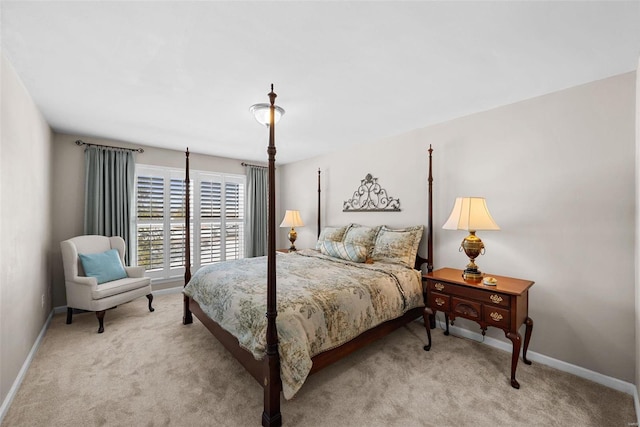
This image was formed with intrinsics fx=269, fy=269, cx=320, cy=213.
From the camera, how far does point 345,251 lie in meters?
3.40

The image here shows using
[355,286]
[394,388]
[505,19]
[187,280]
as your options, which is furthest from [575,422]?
[187,280]

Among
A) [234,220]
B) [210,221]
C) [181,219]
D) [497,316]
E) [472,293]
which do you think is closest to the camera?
[497,316]

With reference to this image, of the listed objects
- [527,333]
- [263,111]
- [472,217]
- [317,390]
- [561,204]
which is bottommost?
[317,390]

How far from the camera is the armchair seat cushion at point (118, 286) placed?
303 centimetres

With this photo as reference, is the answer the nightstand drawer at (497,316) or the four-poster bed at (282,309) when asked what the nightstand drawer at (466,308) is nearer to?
the nightstand drawer at (497,316)

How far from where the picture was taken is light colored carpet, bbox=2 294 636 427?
1.76m

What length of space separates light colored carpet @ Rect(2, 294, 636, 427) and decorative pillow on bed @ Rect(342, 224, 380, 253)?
1211mm

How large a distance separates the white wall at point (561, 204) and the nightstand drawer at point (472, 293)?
634 millimetres

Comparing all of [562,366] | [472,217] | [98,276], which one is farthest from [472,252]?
[98,276]

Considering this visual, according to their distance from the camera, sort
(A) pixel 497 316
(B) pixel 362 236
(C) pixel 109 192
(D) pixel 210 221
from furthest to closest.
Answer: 1. (D) pixel 210 221
2. (C) pixel 109 192
3. (B) pixel 362 236
4. (A) pixel 497 316

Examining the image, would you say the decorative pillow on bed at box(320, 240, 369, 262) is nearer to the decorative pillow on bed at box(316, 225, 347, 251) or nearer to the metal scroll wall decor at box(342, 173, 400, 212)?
the decorative pillow on bed at box(316, 225, 347, 251)

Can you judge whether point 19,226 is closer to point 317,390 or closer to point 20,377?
point 20,377

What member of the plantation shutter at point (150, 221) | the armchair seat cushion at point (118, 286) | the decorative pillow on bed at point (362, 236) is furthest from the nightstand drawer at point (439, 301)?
the plantation shutter at point (150, 221)

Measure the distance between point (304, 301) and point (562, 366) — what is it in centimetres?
231
